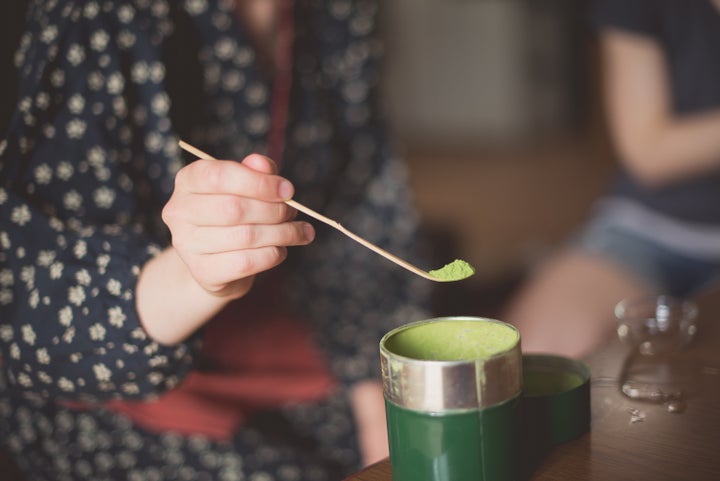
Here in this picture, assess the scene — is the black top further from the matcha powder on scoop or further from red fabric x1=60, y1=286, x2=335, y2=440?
the matcha powder on scoop

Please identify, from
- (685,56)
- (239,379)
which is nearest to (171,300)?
(239,379)

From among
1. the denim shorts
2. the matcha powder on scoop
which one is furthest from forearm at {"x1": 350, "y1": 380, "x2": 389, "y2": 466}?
the denim shorts

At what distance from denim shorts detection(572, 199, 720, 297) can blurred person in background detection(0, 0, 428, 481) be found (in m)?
0.54

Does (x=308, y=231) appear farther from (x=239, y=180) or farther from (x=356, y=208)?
(x=356, y=208)

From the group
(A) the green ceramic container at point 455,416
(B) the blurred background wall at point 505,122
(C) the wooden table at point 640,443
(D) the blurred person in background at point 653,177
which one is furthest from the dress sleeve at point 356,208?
(B) the blurred background wall at point 505,122

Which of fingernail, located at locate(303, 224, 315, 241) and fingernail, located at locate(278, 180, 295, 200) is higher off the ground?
fingernail, located at locate(278, 180, 295, 200)

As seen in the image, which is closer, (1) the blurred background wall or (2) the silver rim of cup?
(2) the silver rim of cup

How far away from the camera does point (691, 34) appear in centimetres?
164

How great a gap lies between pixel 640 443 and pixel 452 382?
0.21 metres

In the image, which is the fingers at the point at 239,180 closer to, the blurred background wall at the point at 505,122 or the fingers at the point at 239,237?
the fingers at the point at 239,237

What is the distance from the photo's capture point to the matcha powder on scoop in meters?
0.66

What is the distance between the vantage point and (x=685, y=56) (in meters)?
1.66

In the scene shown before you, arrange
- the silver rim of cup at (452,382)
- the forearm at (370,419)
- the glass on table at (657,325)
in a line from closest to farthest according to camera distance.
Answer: the silver rim of cup at (452,382) < the glass on table at (657,325) < the forearm at (370,419)

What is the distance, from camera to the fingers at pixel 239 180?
0.60 metres
